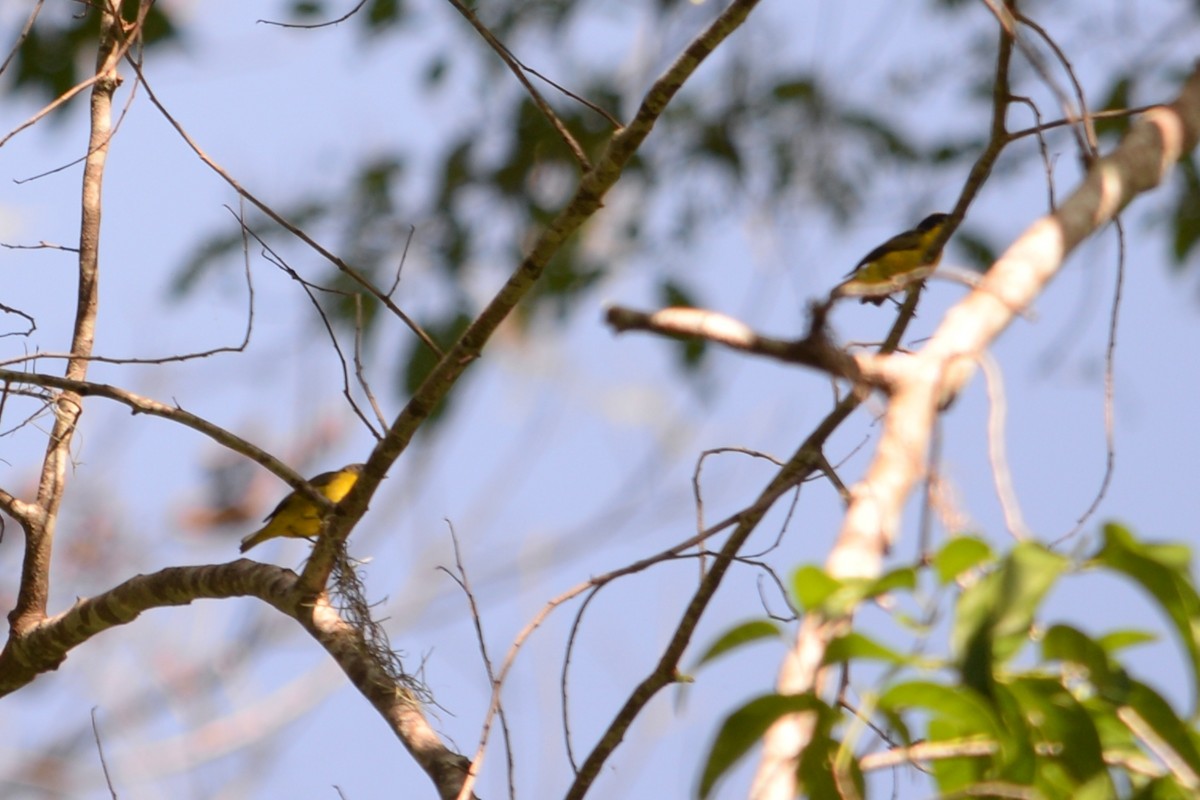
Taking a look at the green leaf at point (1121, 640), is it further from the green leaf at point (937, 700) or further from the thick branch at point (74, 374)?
the thick branch at point (74, 374)

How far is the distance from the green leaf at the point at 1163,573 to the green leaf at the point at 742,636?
24 cm

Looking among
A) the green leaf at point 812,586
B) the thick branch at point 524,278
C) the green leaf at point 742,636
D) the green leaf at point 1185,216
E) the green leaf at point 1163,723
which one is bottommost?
the green leaf at point 1163,723

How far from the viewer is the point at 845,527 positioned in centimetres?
114

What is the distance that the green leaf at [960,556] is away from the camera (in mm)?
922

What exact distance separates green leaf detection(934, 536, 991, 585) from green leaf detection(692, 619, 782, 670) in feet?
0.45

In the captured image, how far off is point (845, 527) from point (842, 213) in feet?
20.8

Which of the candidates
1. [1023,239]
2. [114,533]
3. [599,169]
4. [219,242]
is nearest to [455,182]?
[219,242]

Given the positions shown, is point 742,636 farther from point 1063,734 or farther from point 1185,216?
point 1185,216

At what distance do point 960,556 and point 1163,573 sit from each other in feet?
0.51

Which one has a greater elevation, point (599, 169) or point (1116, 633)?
point (599, 169)

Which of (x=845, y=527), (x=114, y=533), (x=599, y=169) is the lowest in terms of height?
(x=845, y=527)

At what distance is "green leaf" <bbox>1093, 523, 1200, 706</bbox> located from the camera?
36.9 inches

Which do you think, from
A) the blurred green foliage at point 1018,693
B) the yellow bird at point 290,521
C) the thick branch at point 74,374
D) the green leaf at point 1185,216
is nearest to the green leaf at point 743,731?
the blurred green foliage at point 1018,693

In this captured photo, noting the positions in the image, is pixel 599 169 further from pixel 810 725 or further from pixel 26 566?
pixel 26 566
